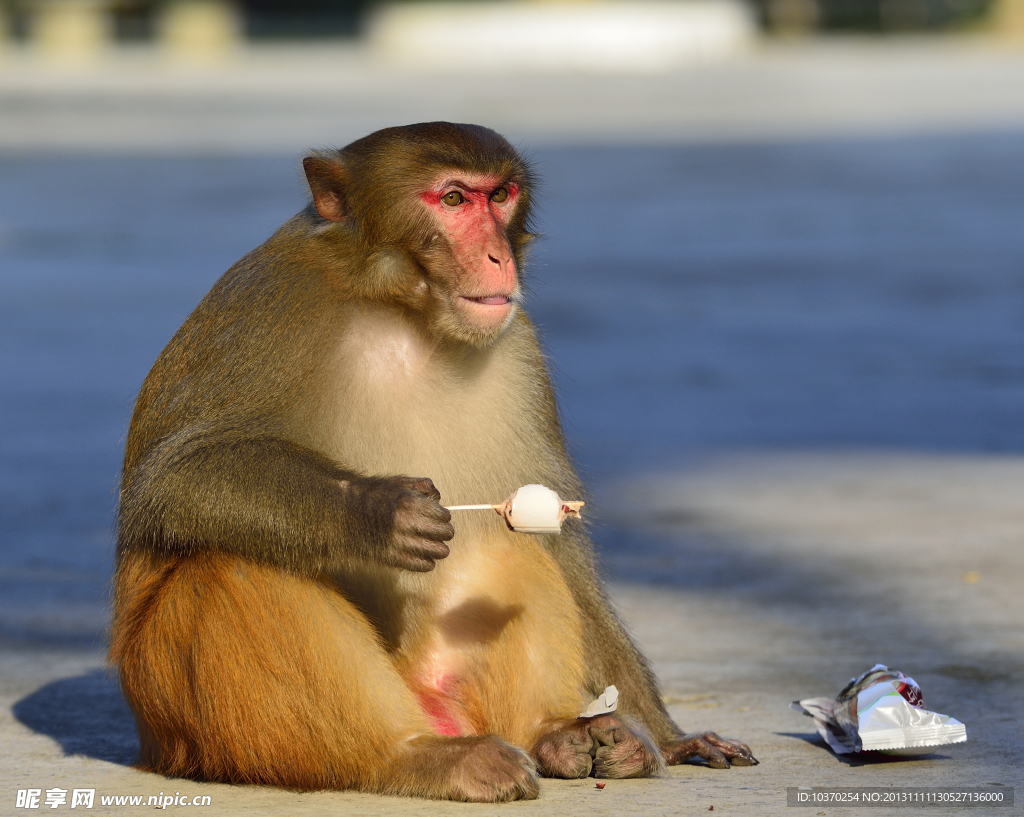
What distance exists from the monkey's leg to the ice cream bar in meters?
0.38

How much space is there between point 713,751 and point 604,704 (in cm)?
31

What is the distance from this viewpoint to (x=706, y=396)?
9477mm

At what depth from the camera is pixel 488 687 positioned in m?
3.93

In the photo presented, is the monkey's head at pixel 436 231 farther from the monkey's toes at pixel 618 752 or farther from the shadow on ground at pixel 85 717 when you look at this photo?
the shadow on ground at pixel 85 717

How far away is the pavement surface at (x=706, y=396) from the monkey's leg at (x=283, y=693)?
2.7 inches

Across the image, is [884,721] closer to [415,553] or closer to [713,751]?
[713,751]

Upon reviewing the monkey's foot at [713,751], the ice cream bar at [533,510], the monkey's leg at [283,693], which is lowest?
the monkey's foot at [713,751]

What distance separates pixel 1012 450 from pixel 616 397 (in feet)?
7.39

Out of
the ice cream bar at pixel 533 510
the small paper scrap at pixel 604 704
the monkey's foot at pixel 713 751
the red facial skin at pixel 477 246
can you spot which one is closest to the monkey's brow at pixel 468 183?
the red facial skin at pixel 477 246

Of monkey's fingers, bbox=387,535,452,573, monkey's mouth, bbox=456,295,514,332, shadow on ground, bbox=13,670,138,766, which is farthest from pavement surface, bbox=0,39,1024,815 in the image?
monkey's mouth, bbox=456,295,514,332

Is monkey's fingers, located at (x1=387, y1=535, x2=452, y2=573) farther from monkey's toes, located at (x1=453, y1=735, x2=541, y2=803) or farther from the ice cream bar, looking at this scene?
monkey's toes, located at (x1=453, y1=735, x2=541, y2=803)

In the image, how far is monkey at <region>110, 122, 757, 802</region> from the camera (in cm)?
356

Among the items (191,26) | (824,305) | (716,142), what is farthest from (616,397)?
(191,26)

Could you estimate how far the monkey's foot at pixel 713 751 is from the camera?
3.99m
